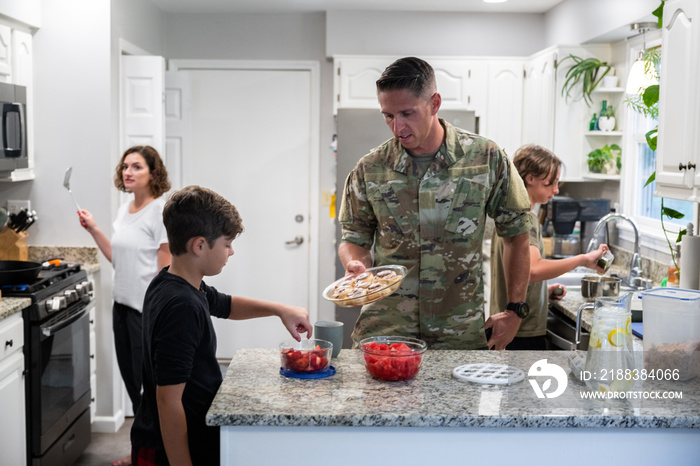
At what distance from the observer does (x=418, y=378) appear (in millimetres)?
1699

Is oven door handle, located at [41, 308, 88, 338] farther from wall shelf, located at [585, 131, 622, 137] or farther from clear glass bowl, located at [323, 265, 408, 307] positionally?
wall shelf, located at [585, 131, 622, 137]

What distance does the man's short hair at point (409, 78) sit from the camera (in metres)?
1.99

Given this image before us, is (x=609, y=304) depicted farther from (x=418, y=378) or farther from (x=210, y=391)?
(x=210, y=391)

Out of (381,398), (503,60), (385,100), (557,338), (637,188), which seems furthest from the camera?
(503,60)

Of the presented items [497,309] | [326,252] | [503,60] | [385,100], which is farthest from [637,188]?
[385,100]

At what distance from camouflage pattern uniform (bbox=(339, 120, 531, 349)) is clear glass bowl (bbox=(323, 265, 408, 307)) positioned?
0.24 m

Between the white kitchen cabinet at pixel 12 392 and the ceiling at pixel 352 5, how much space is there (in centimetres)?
265

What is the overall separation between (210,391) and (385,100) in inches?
35.9

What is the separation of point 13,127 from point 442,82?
2650 millimetres

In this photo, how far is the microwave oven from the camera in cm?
322

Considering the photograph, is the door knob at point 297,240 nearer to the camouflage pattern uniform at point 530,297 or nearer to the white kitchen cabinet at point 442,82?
the white kitchen cabinet at point 442,82

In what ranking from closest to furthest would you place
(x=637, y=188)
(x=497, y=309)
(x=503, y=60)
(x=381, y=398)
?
1. (x=381, y=398)
2. (x=497, y=309)
3. (x=637, y=188)
4. (x=503, y=60)

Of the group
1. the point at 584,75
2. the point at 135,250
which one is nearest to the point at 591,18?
the point at 584,75

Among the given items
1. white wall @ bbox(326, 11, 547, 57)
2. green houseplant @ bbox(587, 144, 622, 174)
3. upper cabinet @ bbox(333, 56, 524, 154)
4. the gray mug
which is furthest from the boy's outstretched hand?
white wall @ bbox(326, 11, 547, 57)
